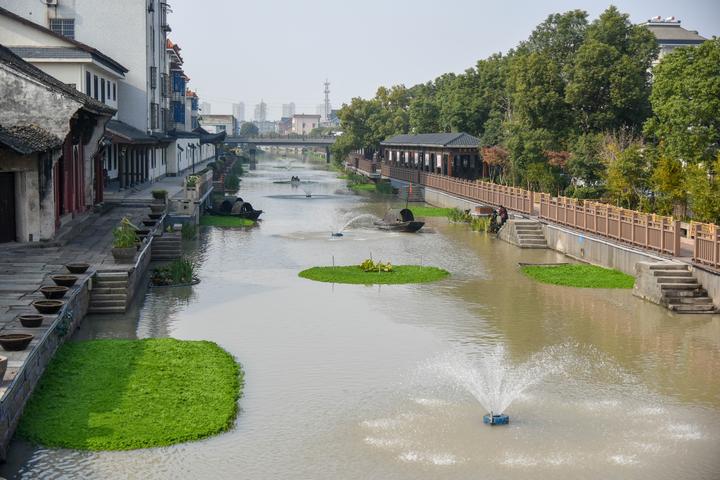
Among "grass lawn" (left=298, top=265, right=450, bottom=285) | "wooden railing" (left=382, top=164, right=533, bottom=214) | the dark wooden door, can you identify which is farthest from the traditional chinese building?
the dark wooden door

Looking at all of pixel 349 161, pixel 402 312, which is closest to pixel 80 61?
pixel 402 312

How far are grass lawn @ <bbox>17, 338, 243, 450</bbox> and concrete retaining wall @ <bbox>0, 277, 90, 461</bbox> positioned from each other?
0.28 meters

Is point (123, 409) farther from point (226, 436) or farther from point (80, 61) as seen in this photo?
point (80, 61)

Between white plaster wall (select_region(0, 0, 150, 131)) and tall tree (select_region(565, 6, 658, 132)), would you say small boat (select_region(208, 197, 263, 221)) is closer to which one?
white plaster wall (select_region(0, 0, 150, 131))

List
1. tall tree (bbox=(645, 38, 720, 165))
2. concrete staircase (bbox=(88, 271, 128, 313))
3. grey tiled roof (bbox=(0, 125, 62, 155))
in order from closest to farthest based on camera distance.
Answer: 1. concrete staircase (bbox=(88, 271, 128, 313))
2. grey tiled roof (bbox=(0, 125, 62, 155))
3. tall tree (bbox=(645, 38, 720, 165))

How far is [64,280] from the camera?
28.2m

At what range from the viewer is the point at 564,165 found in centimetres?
6084

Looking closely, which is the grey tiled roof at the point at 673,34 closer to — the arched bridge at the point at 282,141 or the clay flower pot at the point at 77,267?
the arched bridge at the point at 282,141

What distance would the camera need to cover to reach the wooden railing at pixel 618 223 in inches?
1406

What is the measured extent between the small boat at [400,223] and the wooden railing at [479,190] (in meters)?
5.81

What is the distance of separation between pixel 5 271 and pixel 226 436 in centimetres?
1537

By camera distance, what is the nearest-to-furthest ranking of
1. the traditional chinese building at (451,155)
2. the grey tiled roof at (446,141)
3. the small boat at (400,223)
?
the small boat at (400,223), the grey tiled roof at (446,141), the traditional chinese building at (451,155)

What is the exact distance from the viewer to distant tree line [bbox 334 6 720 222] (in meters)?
43.5

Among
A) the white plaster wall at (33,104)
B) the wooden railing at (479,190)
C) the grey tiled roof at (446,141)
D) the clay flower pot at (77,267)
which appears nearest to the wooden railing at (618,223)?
the wooden railing at (479,190)
